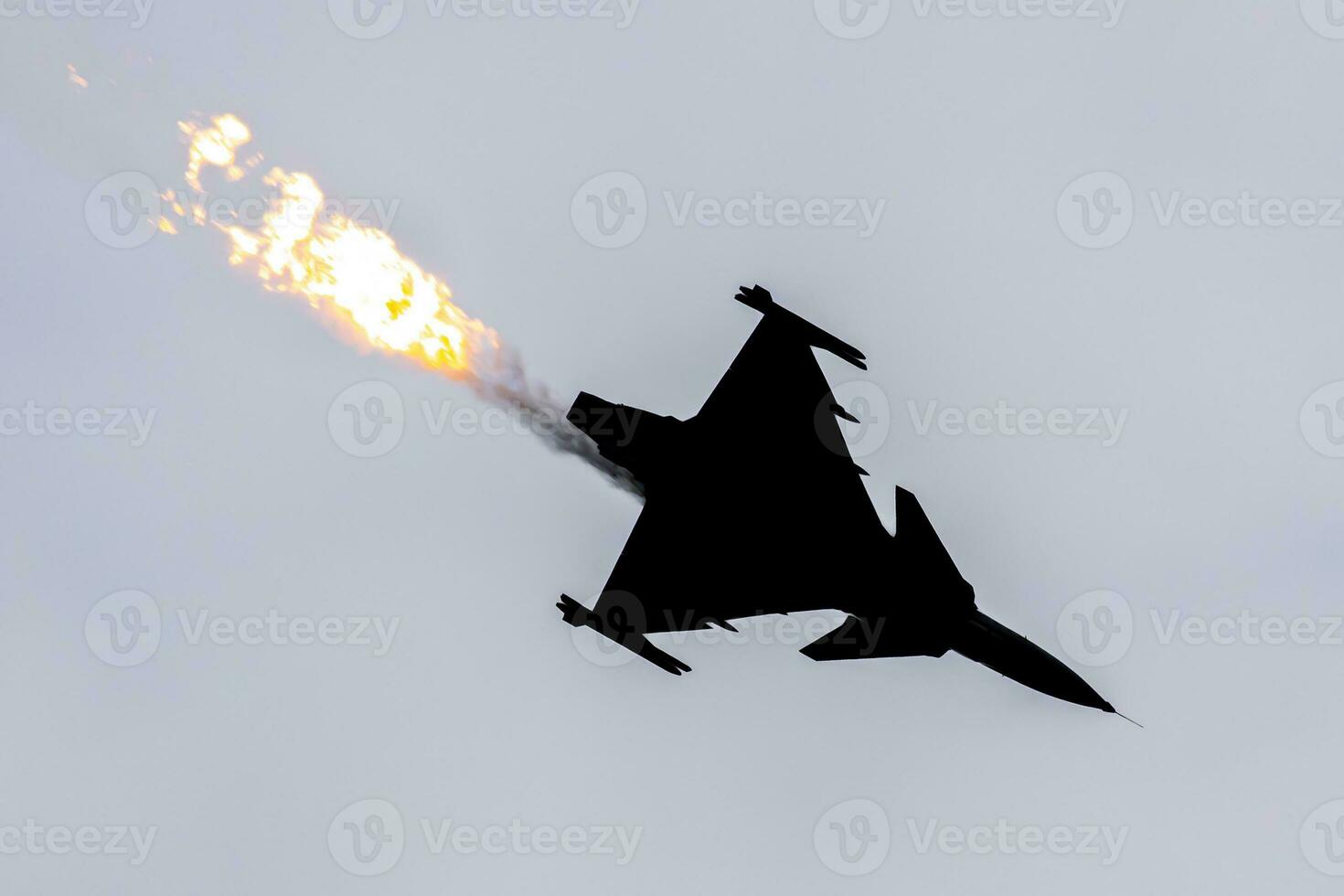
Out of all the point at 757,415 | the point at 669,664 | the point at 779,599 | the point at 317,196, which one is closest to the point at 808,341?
the point at 757,415

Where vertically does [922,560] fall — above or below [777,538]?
above

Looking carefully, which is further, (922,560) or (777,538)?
(777,538)

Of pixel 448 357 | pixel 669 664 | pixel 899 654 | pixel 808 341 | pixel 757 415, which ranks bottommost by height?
pixel 669 664

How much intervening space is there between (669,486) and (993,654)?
12216mm

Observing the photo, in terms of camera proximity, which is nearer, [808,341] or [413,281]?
[808,341]

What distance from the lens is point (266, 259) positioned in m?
41.1

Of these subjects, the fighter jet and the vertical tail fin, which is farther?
the fighter jet

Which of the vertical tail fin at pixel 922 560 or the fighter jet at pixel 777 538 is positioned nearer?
the vertical tail fin at pixel 922 560

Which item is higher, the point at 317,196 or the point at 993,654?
the point at 317,196

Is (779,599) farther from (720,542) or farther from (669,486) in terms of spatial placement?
(669,486)

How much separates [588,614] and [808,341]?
11863mm

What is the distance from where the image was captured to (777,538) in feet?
137

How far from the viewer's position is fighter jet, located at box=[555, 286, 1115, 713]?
129 ft

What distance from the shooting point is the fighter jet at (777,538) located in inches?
1544
